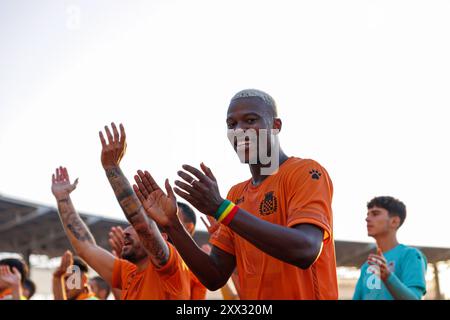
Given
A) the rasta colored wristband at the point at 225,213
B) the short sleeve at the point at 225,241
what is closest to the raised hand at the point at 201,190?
the rasta colored wristband at the point at 225,213

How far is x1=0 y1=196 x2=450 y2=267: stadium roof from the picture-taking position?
65.3ft

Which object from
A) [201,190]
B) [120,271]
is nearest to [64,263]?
[120,271]

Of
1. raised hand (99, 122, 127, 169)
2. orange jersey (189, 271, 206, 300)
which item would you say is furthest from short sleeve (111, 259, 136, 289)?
raised hand (99, 122, 127, 169)

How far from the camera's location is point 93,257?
6773mm

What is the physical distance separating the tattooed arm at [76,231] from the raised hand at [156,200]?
304 cm

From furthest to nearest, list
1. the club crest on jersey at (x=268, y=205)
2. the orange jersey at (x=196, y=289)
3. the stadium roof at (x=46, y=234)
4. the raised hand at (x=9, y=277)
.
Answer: the stadium roof at (x=46, y=234) → the raised hand at (x=9, y=277) → the orange jersey at (x=196, y=289) → the club crest on jersey at (x=268, y=205)

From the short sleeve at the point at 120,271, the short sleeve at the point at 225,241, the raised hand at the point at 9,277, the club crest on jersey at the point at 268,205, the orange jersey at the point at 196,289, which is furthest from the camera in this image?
the raised hand at the point at 9,277

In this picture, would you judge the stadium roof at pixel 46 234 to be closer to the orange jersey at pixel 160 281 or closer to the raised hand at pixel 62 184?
the raised hand at pixel 62 184

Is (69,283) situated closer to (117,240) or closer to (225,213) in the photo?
(117,240)

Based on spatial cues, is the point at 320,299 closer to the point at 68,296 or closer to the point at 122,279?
the point at 122,279

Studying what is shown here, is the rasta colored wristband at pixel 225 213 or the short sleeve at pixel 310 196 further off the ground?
the short sleeve at pixel 310 196

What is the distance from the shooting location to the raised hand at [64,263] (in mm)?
7348

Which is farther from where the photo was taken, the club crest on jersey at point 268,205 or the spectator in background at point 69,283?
the spectator in background at point 69,283
